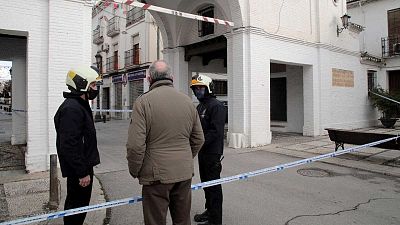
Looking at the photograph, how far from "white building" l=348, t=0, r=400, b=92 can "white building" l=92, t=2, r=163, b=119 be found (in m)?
12.7

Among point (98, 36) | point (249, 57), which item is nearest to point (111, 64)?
point (98, 36)

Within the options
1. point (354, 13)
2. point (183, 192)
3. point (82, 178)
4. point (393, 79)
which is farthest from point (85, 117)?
point (354, 13)

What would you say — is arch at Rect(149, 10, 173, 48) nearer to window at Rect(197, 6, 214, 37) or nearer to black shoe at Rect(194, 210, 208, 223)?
window at Rect(197, 6, 214, 37)

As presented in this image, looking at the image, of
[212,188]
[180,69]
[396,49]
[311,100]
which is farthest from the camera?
[396,49]

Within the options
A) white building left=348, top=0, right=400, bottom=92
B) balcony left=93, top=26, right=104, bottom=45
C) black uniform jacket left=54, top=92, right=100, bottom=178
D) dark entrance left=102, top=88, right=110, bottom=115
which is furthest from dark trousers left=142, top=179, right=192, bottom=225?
balcony left=93, top=26, right=104, bottom=45

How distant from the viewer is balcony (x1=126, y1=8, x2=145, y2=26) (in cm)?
2213

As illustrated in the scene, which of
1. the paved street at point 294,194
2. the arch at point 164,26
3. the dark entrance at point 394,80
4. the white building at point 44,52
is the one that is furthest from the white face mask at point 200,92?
the dark entrance at point 394,80

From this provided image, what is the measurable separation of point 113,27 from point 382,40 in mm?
19563

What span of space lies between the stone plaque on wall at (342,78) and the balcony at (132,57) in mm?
13826

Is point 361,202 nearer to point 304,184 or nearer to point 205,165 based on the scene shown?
point 304,184

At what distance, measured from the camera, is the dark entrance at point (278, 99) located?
577 inches

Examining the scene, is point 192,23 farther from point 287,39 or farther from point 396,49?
point 396,49

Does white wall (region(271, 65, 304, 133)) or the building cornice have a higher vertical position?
the building cornice

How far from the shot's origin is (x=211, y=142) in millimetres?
3680
